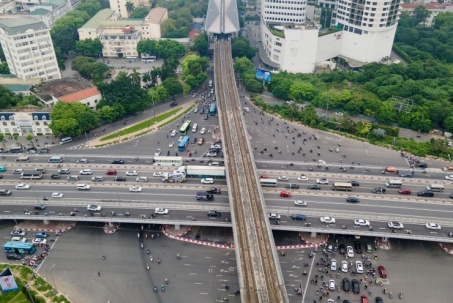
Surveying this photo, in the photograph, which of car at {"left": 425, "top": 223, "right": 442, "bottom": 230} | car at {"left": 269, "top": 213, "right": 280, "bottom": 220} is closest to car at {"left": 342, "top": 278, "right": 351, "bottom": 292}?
car at {"left": 269, "top": 213, "right": 280, "bottom": 220}

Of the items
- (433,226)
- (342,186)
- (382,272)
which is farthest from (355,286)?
Answer: (342,186)

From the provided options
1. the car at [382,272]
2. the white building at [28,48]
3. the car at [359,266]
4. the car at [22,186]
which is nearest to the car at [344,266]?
the car at [359,266]

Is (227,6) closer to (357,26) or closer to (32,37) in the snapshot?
(357,26)

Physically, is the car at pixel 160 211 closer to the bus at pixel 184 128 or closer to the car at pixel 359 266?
the bus at pixel 184 128

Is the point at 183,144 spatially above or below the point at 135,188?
below

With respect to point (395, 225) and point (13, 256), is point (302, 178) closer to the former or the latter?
point (395, 225)

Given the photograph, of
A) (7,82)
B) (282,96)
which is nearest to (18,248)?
(7,82)

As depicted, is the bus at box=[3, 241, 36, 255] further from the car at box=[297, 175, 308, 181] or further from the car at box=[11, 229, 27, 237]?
the car at box=[297, 175, 308, 181]
